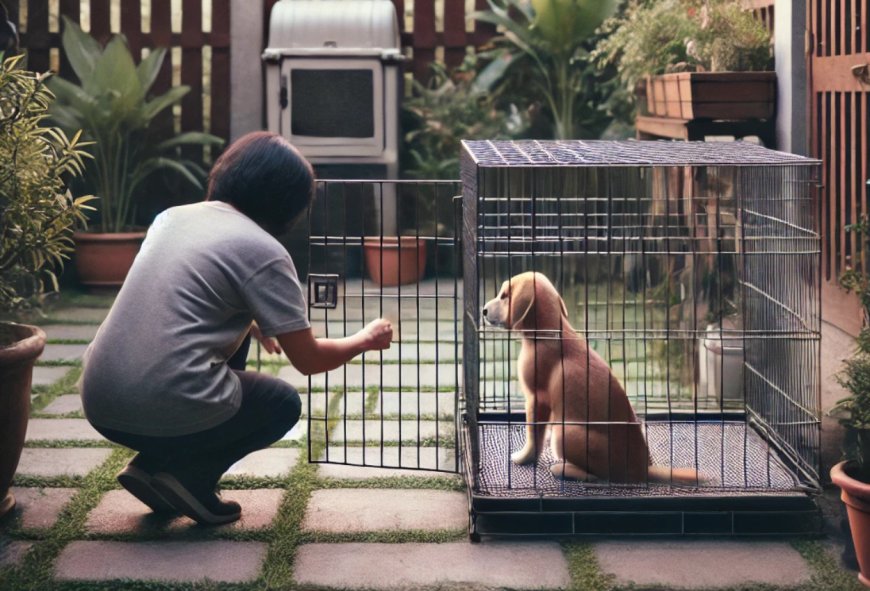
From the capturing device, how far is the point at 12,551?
11.5 feet

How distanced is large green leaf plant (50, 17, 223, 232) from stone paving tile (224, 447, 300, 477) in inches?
146

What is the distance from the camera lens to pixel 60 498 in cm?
395

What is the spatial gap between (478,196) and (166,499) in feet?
4.06

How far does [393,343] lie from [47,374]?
1670 millimetres

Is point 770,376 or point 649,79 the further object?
point 649,79

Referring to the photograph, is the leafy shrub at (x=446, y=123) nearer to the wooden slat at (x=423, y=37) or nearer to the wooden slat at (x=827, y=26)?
the wooden slat at (x=423, y=37)

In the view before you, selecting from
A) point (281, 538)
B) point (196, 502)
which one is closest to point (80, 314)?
point (196, 502)

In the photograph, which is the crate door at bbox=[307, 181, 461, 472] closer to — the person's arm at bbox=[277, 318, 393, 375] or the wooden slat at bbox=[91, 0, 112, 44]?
the person's arm at bbox=[277, 318, 393, 375]

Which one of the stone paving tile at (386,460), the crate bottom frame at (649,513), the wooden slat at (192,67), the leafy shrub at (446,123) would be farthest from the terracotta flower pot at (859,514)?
the wooden slat at (192,67)

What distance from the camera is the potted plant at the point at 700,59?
17.6 feet

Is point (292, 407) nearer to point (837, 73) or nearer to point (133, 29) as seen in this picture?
point (837, 73)

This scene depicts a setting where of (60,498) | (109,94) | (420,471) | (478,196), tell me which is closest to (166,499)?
(60,498)

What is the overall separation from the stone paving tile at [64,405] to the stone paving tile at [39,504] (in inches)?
37.1

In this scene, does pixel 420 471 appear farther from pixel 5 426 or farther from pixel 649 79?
pixel 649 79
